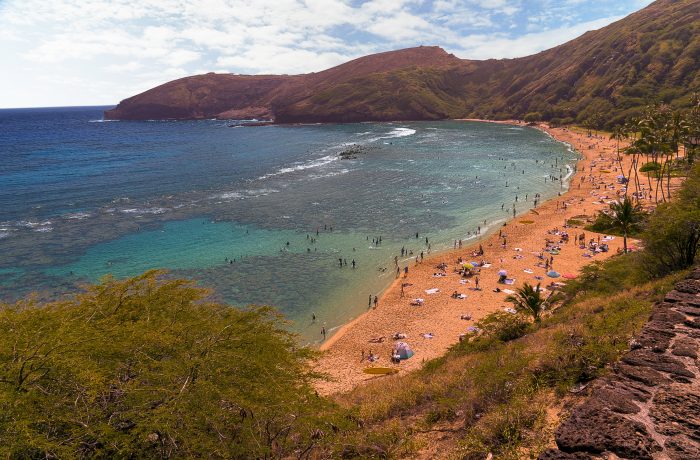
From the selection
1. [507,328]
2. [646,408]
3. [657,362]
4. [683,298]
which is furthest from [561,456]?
[507,328]

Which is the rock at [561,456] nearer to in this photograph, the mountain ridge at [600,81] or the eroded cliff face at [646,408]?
the eroded cliff face at [646,408]

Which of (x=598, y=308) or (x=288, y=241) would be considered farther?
(x=288, y=241)

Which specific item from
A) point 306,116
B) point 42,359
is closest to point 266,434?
point 42,359

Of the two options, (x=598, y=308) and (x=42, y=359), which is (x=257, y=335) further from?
(x=598, y=308)

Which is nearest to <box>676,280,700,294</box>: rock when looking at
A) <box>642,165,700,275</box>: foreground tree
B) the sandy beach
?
<box>642,165,700,275</box>: foreground tree

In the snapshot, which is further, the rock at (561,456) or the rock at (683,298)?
the rock at (683,298)

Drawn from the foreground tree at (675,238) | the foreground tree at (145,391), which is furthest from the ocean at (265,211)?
the foreground tree at (675,238)
